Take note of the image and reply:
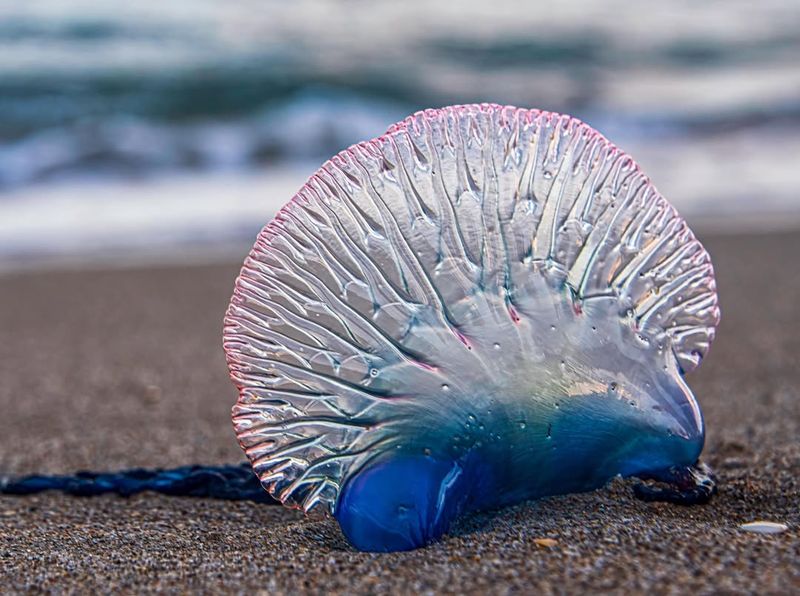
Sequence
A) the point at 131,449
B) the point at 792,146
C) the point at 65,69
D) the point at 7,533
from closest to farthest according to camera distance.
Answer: the point at 7,533 < the point at 131,449 < the point at 792,146 < the point at 65,69

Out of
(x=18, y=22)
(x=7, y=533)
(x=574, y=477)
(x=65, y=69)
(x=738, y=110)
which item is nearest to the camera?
(x=574, y=477)

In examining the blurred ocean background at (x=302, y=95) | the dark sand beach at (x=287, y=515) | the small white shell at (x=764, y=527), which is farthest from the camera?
the blurred ocean background at (x=302, y=95)

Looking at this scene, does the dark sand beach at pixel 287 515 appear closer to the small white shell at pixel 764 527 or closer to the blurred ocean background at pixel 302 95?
the small white shell at pixel 764 527

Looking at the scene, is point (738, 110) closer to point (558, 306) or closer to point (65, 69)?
point (65, 69)

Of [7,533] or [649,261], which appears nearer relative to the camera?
[649,261]

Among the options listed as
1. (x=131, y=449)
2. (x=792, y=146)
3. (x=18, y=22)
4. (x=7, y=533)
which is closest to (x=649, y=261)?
(x=7, y=533)

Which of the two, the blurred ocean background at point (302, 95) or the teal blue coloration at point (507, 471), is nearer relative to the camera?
the teal blue coloration at point (507, 471)

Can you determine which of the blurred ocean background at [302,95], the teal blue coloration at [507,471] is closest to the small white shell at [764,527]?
the teal blue coloration at [507,471]
